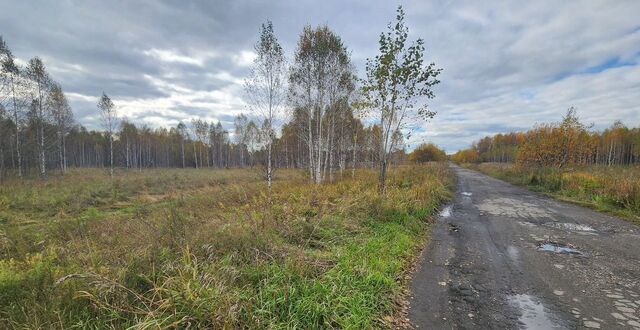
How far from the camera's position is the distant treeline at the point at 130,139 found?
21.6 meters

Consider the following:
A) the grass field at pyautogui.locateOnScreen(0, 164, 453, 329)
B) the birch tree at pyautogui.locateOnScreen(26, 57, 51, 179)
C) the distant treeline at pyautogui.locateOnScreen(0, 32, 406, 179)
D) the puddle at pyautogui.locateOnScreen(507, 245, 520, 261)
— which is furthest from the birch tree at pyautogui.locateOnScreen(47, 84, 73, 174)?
the puddle at pyautogui.locateOnScreen(507, 245, 520, 261)

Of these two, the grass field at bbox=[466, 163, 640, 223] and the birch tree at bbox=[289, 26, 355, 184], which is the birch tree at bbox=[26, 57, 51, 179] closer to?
the birch tree at bbox=[289, 26, 355, 184]

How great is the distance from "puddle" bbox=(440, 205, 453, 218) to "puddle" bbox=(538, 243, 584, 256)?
3756 mm

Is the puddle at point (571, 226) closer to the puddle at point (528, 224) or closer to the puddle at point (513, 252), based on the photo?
the puddle at point (528, 224)

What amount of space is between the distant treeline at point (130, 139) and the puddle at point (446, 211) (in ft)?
12.9

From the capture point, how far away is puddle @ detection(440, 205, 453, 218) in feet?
35.1

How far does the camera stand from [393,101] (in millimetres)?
12297

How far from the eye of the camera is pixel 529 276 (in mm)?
5082

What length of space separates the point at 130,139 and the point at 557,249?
6844cm

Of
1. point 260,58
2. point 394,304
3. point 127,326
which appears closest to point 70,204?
point 260,58

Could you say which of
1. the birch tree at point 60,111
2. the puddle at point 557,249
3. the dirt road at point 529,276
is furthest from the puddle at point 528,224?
the birch tree at point 60,111

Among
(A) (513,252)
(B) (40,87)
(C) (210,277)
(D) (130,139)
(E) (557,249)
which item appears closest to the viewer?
(C) (210,277)

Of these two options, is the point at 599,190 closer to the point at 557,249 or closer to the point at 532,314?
the point at 557,249

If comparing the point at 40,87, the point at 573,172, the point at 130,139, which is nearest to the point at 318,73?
the point at 573,172
